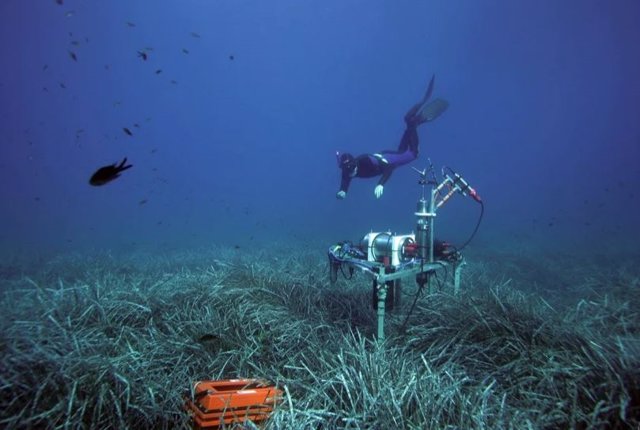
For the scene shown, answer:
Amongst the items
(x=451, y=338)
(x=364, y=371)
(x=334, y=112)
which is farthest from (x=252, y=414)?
(x=334, y=112)

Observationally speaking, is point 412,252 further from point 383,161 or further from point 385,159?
point 385,159

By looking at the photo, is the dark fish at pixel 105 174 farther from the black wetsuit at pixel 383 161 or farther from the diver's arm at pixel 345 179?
the diver's arm at pixel 345 179

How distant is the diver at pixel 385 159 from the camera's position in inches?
299

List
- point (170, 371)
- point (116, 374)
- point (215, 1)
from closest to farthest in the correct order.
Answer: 1. point (116, 374)
2. point (170, 371)
3. point (215, 1)

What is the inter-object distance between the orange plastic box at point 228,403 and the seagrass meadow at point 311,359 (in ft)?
0.29

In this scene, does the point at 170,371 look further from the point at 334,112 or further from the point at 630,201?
the point at 334,112

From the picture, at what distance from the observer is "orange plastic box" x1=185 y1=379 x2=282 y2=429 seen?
2432 millimetres

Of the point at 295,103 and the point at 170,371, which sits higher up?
the point at 295,103

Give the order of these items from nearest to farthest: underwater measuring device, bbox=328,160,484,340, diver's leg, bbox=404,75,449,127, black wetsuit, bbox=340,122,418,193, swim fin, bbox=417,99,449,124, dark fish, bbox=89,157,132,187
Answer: dark fish, bbox=89,157,132,187
underwater measuring device, bbox=328,160,484,340
black wetsuit, bbox=340,122,418,193
diver's leg, bbox=404,75,449,127
swim fin, bbox=417,99,449,124

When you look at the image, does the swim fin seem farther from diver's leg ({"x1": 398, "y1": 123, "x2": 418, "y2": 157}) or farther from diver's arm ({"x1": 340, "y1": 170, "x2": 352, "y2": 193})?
diver's arm ({"x1": 340, "y1": 170, "x2": 352, "y2": 193})

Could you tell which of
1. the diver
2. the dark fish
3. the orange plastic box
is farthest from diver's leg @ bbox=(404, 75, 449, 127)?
the orange plastic box

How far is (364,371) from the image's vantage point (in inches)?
108

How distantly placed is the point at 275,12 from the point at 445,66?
132 ft

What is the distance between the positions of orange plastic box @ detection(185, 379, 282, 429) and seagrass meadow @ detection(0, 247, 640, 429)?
0.09 meters
